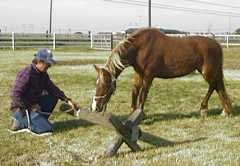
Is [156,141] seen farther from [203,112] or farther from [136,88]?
[203,112]

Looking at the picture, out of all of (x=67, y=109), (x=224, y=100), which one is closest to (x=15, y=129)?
(x=67, y=109)

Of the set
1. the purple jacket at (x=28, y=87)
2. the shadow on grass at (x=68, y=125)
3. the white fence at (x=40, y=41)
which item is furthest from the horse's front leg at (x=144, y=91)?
the white fence at (x=40, y=41)

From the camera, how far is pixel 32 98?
28.4ft

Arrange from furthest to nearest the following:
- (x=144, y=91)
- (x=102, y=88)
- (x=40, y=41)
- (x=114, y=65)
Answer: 1. (x=40, y=41)
2. (x=144, y=91)
3. (x=114, y=65)
4. (x=102, y=88)

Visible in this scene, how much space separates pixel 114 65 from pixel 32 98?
1552 millimetres

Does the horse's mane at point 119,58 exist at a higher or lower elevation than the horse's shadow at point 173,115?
higher

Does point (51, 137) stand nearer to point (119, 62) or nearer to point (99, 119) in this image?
point (99, 119)

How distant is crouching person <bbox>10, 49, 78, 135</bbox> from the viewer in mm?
8406

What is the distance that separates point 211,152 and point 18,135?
3.05m

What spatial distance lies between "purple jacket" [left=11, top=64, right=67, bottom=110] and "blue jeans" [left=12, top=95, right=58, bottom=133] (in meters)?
0.15

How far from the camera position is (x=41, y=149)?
7.37 m

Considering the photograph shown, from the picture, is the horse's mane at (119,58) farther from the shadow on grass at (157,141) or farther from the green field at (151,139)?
Answer: the shadow on grass at (157,141)

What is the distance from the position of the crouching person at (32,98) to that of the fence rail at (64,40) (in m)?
33.4

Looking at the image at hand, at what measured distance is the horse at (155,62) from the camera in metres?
9.09
